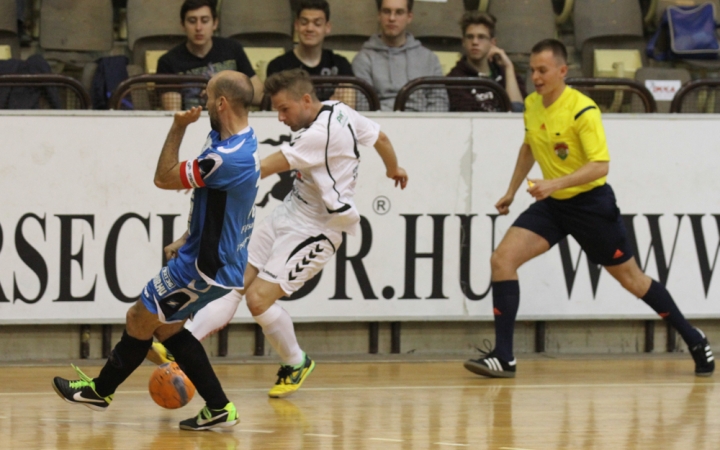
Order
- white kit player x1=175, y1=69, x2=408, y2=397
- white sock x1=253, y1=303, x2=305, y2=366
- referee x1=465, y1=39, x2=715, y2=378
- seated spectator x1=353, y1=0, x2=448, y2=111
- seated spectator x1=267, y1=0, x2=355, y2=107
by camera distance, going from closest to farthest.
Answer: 1. white kit player x1=175, y1=69, x2=408, y2=397
2. white sock x1=253, y1=303, x2=305, y2=366
3. referee x1=465, y1=39, x2=715, y2=378
4. seated spectator x1=267, y1=0, x2=355, y2=107
5. seated spectator x1=353, y1=0, x2=448, y2=111

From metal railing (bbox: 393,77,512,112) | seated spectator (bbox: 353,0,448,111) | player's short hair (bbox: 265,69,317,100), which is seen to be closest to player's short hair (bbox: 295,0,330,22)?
seated spectator (bbox: 353,0,448,111)

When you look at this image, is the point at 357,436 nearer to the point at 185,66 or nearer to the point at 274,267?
the point at 274,267

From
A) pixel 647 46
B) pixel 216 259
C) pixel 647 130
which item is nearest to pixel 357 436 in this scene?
pixel 216 259

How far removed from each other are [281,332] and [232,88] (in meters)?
1.76

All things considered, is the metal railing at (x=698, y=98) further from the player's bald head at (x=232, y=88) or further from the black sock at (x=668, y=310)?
the player's bald head at (x=232, y=88)

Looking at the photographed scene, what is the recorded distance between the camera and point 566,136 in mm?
6656

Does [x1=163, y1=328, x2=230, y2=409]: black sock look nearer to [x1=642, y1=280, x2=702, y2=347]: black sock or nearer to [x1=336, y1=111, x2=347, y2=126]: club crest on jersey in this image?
[x1=336, y1=111, x2=347, y2=126]: club crest on jersey

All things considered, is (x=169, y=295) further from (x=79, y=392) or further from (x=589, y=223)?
Result: (x=589, y=223)

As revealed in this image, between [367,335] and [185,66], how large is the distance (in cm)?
253

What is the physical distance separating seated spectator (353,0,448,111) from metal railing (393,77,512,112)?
21.2 inches

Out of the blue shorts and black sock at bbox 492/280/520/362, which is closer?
the blue shorts

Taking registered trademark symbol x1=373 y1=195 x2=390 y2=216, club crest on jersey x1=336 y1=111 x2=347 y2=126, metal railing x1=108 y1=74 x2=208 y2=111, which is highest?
metal railing x1=108 y1=74 x2=208 y2=111

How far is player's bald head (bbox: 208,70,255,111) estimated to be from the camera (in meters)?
4.89

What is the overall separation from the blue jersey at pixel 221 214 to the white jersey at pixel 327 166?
868mm
